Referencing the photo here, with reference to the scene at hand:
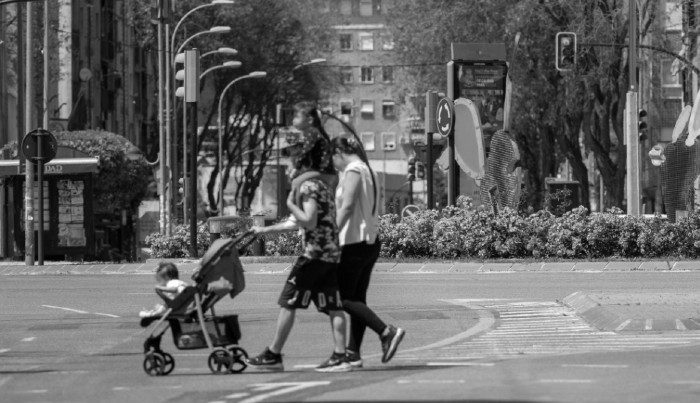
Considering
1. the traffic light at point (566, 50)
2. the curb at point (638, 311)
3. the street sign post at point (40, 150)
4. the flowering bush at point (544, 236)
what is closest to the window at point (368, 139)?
the traffic light at point (566, 50)

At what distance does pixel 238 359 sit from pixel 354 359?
2.75ft

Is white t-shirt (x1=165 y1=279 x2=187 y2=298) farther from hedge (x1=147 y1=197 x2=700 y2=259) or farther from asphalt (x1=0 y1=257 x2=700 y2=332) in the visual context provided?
hedge (x1=147 y1=197 x2=700 y2=259)

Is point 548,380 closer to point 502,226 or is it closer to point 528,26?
point 502,226

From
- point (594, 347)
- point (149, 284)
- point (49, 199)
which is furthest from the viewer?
point (49, 199)

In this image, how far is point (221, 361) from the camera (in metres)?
12.8

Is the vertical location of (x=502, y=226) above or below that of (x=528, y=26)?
below

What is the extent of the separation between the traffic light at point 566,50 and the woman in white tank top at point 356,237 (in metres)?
27.1

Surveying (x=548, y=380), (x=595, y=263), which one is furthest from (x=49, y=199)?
(x=548, y=380)

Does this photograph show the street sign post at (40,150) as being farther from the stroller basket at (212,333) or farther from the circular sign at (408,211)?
the stroller basket at (212,333)

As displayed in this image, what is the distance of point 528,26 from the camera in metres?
54.4

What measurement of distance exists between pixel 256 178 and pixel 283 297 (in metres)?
75.1

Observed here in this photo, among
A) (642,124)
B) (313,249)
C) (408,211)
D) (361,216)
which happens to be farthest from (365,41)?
(313,249)

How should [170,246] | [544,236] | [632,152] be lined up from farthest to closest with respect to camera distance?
[632,152], [170,246], [544,236]

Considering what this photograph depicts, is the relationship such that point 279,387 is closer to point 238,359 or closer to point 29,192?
point 238,359
